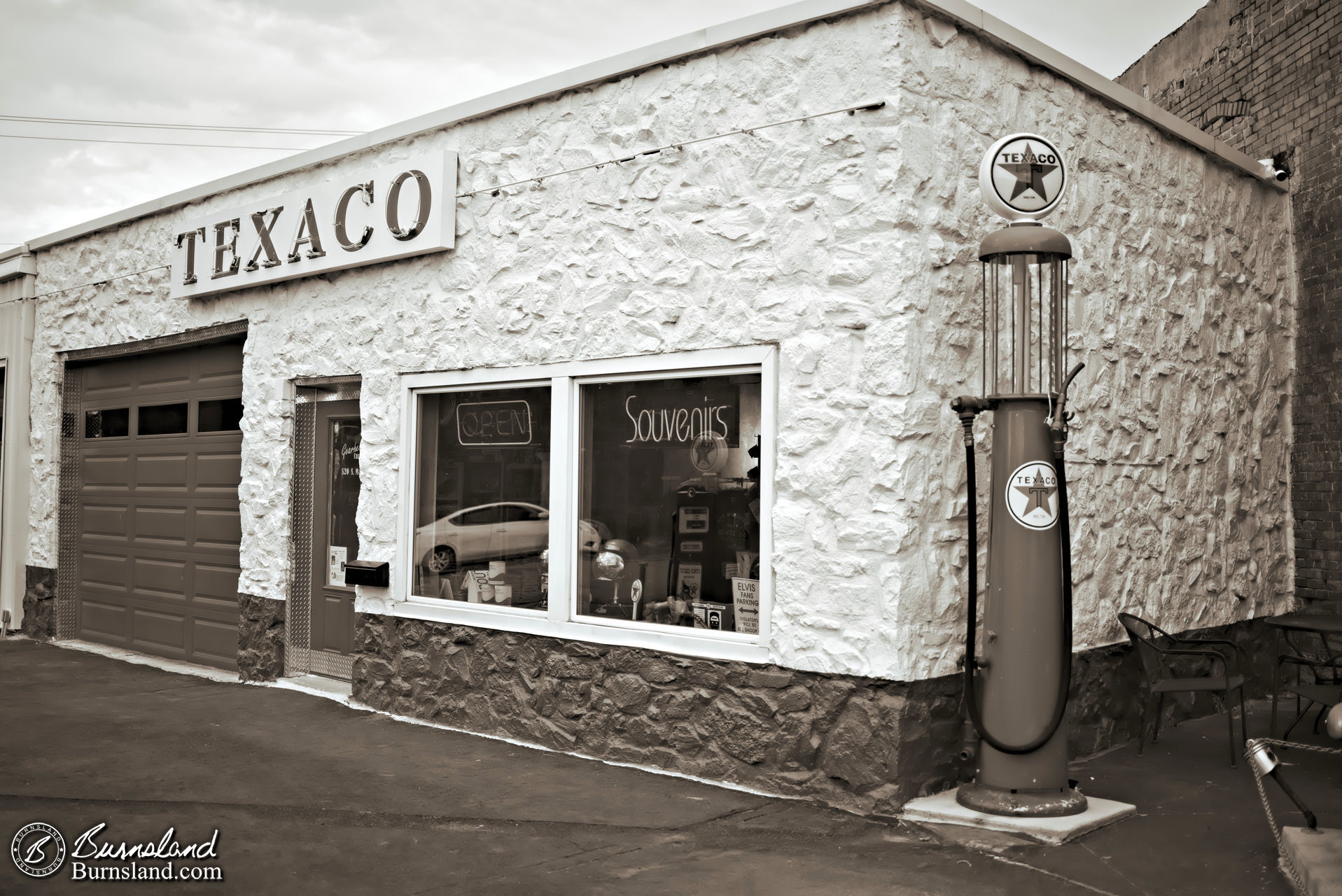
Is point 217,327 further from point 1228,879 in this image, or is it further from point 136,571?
point 1228,879

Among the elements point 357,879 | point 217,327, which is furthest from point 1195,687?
point 217,327

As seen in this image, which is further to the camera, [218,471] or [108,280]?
[108,280]

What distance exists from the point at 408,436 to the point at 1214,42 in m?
7.73

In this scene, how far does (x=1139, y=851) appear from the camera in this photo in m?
4.88

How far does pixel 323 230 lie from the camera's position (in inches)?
331

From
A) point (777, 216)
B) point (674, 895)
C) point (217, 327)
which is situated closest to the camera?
point (674, 895)

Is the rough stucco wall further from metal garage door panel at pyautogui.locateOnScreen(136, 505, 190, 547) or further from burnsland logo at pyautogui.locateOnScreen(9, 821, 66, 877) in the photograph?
burnsland logo at pyautogui.locateOnScreen(9, 821, 66, 877)

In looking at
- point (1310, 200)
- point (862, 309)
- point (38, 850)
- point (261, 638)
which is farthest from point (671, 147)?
point (1310, 200)

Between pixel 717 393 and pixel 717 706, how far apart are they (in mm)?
1695

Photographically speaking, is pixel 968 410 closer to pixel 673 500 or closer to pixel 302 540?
pixel 673 500

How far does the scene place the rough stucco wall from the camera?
557cm

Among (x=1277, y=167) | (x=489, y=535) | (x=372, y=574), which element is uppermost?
(x=1277, y=167)

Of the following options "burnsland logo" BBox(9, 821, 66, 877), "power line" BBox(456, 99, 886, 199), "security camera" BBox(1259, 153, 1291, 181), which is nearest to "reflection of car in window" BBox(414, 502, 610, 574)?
"power line" BBox(456, 99, 886, 199)

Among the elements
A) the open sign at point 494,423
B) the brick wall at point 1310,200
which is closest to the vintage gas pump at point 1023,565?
the open sign at point 494,423
